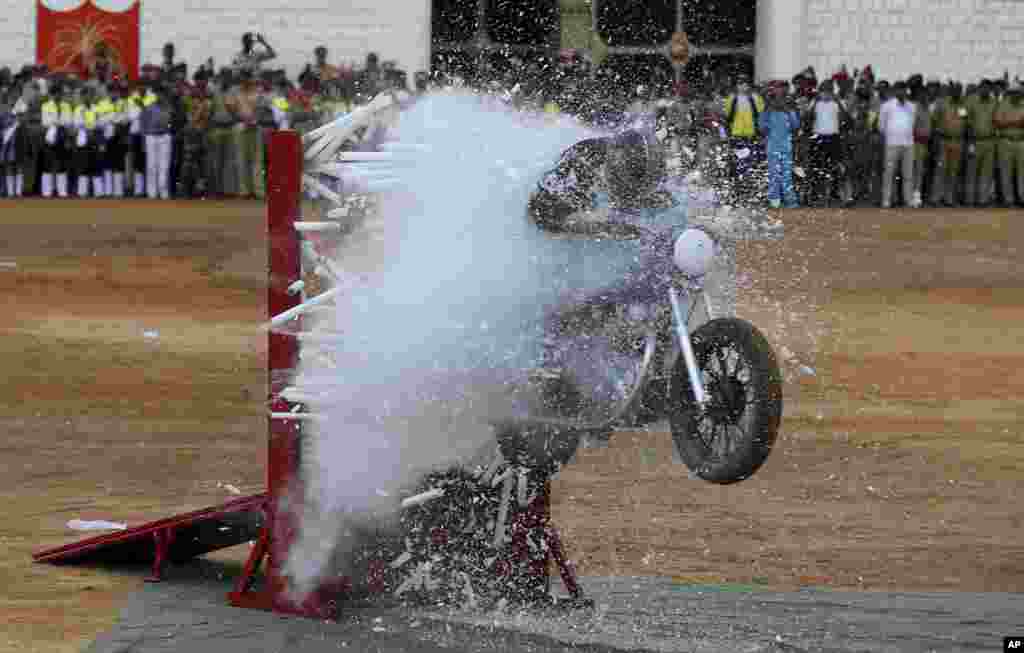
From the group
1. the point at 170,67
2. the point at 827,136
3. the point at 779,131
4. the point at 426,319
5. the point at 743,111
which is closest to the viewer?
the point at 426,319

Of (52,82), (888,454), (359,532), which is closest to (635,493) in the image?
(888,454)

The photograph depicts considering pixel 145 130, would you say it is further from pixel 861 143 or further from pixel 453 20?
pixel 861 143

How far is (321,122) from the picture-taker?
29.4 meters

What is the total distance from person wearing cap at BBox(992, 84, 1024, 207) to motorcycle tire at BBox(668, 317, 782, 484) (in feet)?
81.0

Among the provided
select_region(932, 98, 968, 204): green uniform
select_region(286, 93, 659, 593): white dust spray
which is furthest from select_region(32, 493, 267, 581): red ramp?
select_region(932, 98, 968, 204): green uniform

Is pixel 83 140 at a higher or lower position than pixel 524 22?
lower

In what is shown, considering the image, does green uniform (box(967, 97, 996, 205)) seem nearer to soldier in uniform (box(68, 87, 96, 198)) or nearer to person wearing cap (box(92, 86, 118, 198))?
person wearing cap (box(92, 86, 118, 198))

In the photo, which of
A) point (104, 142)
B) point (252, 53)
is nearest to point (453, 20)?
point (252, 53)

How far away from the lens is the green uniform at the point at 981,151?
103 feet

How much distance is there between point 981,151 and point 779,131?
4.09m

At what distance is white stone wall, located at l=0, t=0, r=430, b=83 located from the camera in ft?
112

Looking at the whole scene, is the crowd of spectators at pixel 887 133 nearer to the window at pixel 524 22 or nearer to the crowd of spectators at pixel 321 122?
the crowd of spectators at pixel 321 122

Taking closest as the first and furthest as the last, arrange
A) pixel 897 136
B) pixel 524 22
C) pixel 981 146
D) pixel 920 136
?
pixel 897 136, pixel 920 136, pixel 981 146, pixel 524 22

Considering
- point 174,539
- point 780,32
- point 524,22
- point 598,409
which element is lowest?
point 174,539
